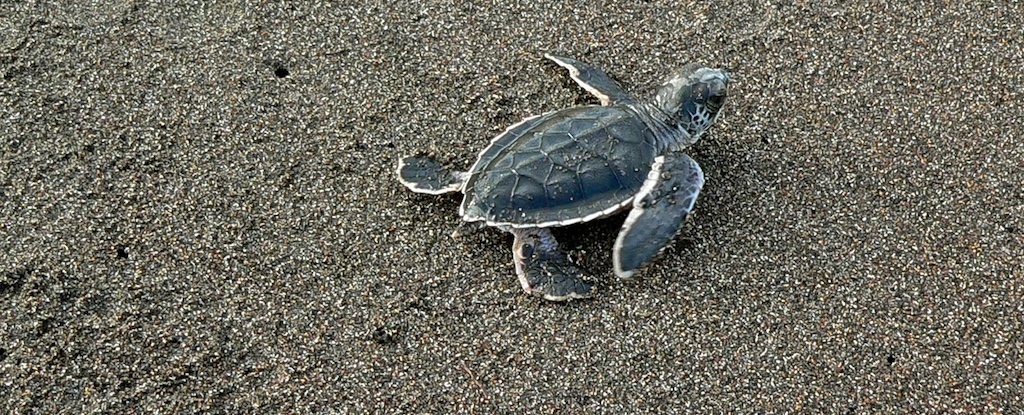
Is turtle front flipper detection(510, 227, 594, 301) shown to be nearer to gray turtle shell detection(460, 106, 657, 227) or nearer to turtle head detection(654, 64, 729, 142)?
gray turtle shell detection(460, 106, 657, 227)

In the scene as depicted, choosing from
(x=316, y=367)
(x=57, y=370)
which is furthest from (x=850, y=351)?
(x=57, y=370)

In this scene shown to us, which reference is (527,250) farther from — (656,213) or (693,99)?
(693,99)

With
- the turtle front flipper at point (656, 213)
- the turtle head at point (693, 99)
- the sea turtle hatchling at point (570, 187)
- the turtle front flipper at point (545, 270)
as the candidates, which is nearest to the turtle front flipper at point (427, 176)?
the sea turtle hatchling at point (570, 187)

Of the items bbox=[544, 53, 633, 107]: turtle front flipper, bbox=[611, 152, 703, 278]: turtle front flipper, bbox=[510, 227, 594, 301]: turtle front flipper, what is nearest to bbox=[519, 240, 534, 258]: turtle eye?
bbox=[510, 227, 594, 301]: turtle front flipper

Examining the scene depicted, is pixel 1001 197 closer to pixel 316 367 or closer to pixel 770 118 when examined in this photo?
pixel 770 118

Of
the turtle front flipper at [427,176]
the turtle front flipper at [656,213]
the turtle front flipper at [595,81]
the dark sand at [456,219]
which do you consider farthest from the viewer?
the turtle front flipper at [595,81]

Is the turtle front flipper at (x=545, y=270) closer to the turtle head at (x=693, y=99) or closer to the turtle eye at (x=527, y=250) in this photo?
the turtle eye at (x=527, y=250)
